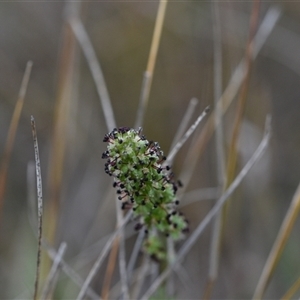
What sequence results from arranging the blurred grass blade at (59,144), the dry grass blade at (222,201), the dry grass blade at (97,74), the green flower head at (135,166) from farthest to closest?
the blurred grass blade at (59,144), the dry grass blade at (97,74), the dry grass blade at (222,201), the green flower head at (135,166)

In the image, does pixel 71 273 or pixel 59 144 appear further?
pixel 59 144

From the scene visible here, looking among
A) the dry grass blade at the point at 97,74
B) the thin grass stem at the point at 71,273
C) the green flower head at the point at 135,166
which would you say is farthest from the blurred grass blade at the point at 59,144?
the green flower head at the point at 135,166

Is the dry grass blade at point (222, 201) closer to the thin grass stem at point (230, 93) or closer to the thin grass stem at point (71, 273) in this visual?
the thin grass stem at point (71, 273)

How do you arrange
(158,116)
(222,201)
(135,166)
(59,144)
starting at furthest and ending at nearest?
(158,116)
(59,144)
(222,201)
(135,166)

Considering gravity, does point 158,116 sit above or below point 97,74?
above

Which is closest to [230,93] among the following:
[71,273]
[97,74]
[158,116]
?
[97,74]

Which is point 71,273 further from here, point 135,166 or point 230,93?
point 230,93

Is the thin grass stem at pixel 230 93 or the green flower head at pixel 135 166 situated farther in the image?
the thin grass stem at pixel 230 93

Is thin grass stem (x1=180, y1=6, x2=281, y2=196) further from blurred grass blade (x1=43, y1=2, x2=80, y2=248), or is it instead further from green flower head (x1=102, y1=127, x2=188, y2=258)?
green flower head (x1=102, y1=127, x2=188, y2=258)

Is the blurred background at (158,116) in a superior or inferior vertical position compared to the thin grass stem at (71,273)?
superior
